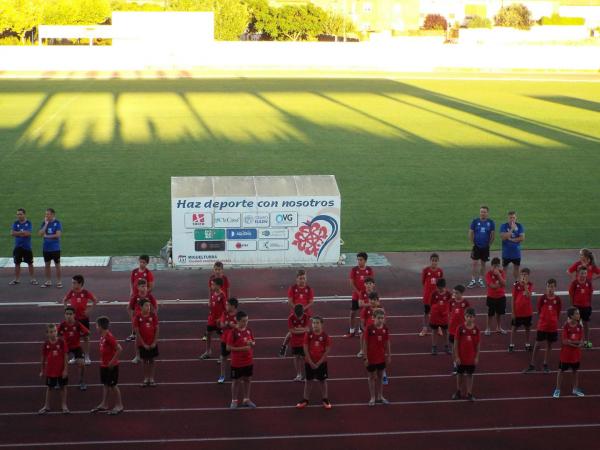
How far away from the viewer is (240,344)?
39.0 feet

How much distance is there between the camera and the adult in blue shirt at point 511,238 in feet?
55.9

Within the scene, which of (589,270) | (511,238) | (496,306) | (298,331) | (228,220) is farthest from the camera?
(228,220)

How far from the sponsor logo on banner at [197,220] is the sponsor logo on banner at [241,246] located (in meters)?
0.63

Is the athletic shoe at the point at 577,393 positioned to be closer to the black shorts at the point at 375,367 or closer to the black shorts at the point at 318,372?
the black shorts at the point at 375,367

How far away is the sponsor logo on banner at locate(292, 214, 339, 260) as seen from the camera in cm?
1944

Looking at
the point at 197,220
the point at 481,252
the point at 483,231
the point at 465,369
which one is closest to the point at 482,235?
the point at 483,231

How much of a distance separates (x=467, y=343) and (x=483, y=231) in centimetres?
562

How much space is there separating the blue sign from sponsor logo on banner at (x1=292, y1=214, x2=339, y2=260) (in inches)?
33.8

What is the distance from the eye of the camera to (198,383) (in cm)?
1304

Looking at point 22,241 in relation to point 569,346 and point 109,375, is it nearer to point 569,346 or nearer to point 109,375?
point 109,375

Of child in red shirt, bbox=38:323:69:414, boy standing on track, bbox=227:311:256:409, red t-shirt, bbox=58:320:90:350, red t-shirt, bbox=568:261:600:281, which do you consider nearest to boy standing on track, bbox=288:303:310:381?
boy standing on track, bbox=227:311:256:409

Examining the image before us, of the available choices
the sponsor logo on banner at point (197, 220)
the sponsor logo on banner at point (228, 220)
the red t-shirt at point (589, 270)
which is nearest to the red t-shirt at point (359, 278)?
the red t-shirt at point (589, 270)

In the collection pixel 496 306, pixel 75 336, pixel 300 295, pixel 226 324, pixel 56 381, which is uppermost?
pixel 300 295

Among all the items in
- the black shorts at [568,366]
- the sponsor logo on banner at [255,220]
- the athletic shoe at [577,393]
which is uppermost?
the sponsor logo on banner at [255,220]
